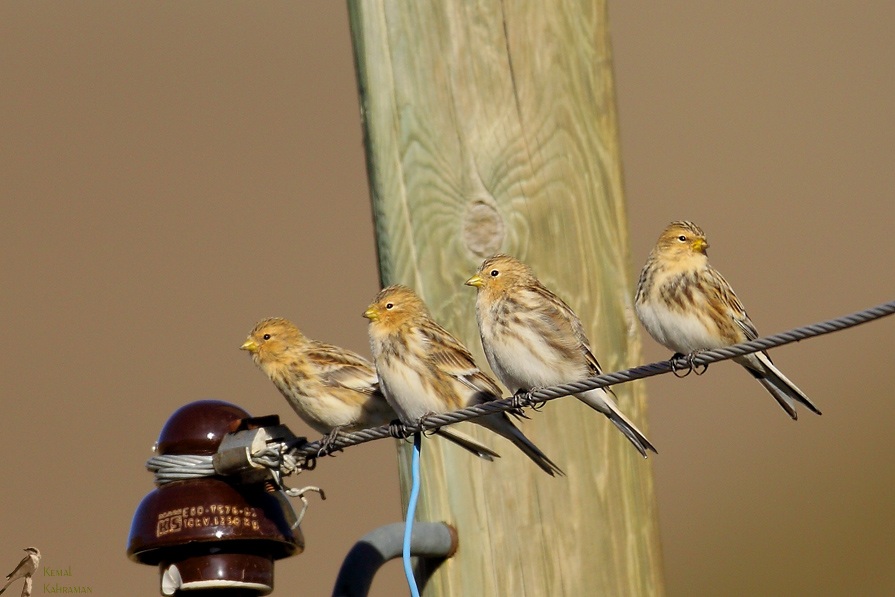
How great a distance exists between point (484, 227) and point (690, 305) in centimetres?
127

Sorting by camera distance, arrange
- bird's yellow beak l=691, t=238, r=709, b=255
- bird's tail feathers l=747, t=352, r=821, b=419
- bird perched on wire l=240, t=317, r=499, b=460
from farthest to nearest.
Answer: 1. bird perched on wire l=240, t=317, r=499, b=460
2. bird's yellow beak l=691, t=238, r=709, b=255
3. bird's tail feathers l=747, t=352, r=821, b=419

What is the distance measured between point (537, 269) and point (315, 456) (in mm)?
1151

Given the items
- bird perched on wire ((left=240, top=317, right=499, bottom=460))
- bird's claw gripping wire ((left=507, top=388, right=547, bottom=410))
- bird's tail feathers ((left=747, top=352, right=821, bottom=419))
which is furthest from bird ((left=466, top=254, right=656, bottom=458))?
bird perched on wire ((left=240, top=317, right=499, bottom=460))

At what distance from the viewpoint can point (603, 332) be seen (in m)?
6.61

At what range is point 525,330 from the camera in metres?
7.34

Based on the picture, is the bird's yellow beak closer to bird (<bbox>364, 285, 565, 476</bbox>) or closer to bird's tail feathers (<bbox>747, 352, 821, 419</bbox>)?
bird's tail feathers (<bbox>747, 352, 821, 419</bbox>)

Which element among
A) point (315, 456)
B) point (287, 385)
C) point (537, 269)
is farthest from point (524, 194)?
point (287, 385)

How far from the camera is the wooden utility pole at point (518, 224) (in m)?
6.38

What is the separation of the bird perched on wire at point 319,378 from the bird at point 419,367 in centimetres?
54

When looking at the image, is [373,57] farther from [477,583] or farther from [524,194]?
[477,583]

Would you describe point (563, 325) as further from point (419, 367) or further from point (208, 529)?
point (208, 529)

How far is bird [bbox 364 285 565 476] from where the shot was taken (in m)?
7.10

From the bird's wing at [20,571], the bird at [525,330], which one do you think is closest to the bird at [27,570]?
the bird's wing at [20,571]

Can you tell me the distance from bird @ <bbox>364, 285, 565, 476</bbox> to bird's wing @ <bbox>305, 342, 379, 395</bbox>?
1.73 ft
